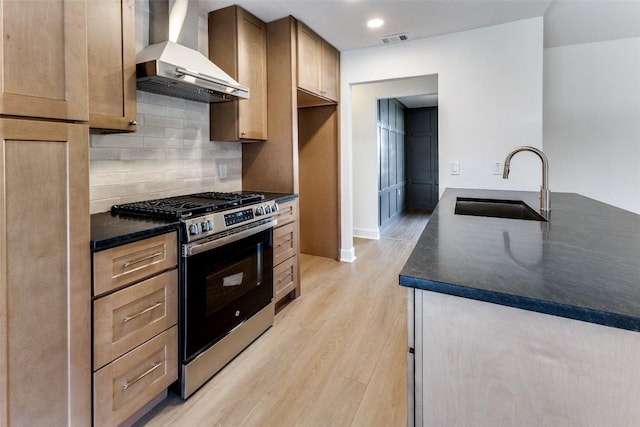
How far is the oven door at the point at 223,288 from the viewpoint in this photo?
173 cm

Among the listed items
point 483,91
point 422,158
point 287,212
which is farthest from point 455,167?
point 422,158

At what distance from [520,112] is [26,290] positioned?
12.2 ft

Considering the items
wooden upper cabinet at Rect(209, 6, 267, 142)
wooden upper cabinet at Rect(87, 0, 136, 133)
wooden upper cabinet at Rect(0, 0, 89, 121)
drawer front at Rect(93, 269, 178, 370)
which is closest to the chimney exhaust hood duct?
wooden upper cabinet at Rect(87, 0, 136, 133)

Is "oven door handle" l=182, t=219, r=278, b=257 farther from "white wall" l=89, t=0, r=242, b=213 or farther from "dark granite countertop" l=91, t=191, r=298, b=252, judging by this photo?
"white wall" l=89, t=0, r=242, b=213

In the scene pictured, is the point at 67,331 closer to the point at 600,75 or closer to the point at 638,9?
the point at 638,9

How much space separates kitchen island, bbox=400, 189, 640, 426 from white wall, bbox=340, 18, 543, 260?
98.5 inches

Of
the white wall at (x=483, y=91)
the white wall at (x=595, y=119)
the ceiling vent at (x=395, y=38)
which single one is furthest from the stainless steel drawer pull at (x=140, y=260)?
the white wall at (x=595, y=119)

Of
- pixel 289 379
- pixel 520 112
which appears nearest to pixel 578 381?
pixel 289 379

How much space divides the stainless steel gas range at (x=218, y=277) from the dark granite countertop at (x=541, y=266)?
113 centimetres

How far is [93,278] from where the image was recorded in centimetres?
132

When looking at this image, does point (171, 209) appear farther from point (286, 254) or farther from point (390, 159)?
point (390, 159)

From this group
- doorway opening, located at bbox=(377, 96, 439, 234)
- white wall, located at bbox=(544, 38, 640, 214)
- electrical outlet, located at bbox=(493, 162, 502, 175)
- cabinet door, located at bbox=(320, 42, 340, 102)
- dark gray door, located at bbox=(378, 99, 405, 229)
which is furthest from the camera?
doorway opening, located at bbox=(377, 96, 439, 234)

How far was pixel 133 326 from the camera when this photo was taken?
4.88ft

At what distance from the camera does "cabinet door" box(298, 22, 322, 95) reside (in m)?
3.08
